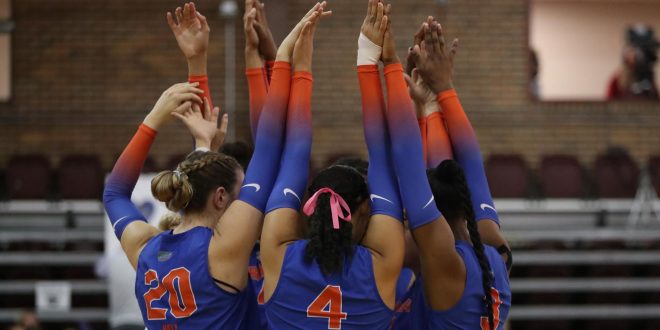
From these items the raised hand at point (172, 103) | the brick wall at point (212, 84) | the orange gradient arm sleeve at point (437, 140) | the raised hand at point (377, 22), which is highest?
the raised hand at point (377, 22)

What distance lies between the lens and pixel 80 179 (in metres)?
10.0

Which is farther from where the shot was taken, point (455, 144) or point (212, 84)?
point (212, 84)

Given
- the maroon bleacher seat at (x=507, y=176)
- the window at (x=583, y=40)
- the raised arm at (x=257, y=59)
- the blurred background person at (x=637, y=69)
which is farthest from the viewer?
the window at (x=583, y=40)

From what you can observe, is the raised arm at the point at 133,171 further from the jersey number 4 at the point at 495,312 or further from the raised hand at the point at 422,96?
the jersey number 4 at the point at 495,312

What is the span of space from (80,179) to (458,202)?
7.48 metres

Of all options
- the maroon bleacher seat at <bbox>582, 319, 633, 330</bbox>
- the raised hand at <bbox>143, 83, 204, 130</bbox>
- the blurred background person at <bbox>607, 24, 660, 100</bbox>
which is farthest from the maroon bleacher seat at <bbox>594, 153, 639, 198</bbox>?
the raised hand at <bbox>143, 83, 204, 130</bbox>

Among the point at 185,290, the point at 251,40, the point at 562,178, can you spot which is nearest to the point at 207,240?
the point at 185,290

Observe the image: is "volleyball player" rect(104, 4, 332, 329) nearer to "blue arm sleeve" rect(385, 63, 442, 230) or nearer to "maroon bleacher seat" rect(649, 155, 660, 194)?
"blue arm sleeve" rect(385, 63, 442, 230)

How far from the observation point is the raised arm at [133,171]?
→ 3.31m

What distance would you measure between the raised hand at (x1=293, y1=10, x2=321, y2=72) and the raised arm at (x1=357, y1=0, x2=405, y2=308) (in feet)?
0.53

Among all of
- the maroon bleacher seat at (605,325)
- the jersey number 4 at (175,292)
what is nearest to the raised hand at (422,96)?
the jersey number 4 at (175,292)

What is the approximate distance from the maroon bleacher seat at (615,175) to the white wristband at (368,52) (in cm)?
741

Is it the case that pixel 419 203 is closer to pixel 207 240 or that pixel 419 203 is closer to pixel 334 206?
pixel 334 206

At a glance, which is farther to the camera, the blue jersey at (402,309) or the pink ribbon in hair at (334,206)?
the blue jersey at (402,309)
